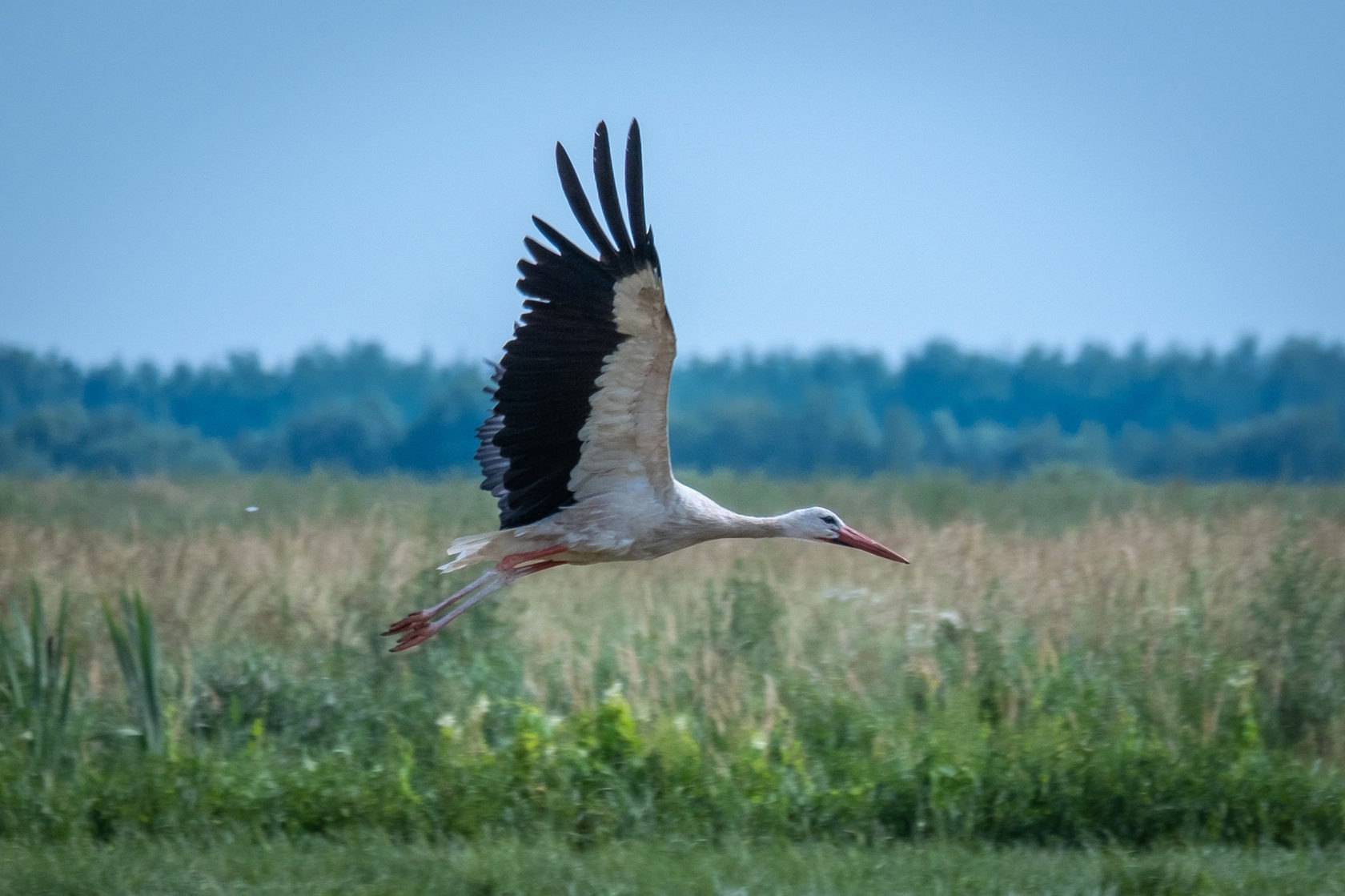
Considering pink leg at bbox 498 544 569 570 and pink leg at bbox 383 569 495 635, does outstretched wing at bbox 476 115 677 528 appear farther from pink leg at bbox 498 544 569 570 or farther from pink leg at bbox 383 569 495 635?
pink leg at bbox 383 569 495 635

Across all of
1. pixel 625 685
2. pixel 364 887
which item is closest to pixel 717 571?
pixel 625 685

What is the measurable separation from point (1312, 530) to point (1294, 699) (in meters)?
3.91

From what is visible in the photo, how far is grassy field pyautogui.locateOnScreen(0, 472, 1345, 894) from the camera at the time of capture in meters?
6.35

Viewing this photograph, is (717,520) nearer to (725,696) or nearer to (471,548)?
(471,548)

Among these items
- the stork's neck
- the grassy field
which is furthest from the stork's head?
the grassy field

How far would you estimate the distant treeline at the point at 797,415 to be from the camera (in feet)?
78.0

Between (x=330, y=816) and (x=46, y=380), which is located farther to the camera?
(x=46, y=380)

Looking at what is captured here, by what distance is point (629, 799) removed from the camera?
6953 millimetres

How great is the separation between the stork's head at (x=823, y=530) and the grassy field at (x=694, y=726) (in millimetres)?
1283

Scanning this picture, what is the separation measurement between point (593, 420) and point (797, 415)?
79.2 ft

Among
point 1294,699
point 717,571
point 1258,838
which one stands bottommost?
point 1258,838

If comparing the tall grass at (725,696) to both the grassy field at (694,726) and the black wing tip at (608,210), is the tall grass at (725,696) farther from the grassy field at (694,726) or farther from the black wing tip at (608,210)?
the black wing tip at (608,210)

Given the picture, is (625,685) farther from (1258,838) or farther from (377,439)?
(377,439)

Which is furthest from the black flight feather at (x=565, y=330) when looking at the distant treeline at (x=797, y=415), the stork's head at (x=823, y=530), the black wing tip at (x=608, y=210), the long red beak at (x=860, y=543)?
the distant treeline at (x=797, y=415)
